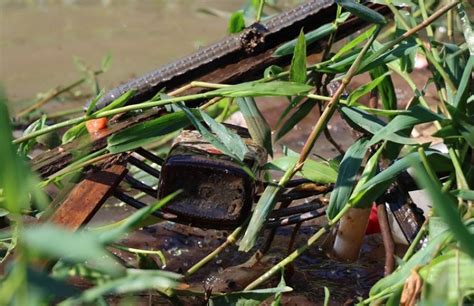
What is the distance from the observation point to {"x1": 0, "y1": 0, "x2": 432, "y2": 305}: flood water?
2.00 m

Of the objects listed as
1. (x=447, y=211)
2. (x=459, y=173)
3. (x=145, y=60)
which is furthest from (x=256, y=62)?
(x=145, y=60)

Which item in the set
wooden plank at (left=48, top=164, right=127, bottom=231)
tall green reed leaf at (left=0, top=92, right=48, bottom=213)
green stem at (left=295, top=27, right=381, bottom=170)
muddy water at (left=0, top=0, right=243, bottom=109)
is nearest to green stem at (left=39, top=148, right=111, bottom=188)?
wooden plank at (left=48, top=164, right=127, bottom=231)

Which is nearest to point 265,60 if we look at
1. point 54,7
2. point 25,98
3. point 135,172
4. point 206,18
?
point 135,172

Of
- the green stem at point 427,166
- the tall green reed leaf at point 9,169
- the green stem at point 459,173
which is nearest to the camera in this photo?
the tall green reed leaf at point 9,169

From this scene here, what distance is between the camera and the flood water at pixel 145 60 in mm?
1998

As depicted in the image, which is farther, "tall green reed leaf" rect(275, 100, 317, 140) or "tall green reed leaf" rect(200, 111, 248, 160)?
"tall green reed leaf" rect(275, 100, 317, 140)

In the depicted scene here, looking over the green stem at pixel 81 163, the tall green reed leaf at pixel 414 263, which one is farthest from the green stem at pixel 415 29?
the green stem at pixel 81 163

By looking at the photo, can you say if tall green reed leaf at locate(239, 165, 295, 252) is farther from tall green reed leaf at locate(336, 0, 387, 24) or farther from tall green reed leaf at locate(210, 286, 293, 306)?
tall green reed leaf at locate(336, 0, 387, 24)

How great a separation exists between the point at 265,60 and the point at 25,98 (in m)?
1.62

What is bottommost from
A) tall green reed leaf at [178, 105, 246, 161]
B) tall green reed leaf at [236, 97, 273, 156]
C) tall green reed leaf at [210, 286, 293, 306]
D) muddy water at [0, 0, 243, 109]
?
tall green reed leaf at [210, 286, 293, 306]

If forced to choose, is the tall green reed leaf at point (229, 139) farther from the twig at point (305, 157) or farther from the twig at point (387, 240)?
the twig at point (387, 240)

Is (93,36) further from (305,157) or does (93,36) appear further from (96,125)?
(305,157)

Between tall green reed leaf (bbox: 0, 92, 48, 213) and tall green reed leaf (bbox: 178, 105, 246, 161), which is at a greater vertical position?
tall green reed leaf (bbox: 178, 105, 246, 161)

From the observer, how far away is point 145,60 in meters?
3.85
